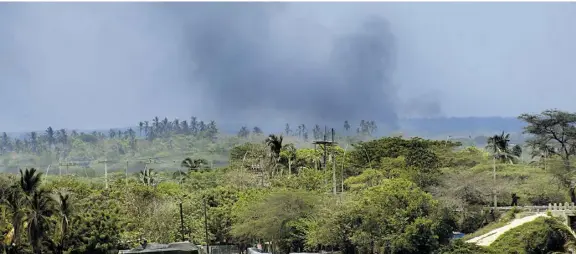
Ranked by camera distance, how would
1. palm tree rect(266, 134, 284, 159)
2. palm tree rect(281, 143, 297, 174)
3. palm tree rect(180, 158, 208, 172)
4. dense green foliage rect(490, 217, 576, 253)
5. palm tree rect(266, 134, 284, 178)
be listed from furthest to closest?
palm tree rect(180, 158, 208, 172), palm tree rect(281, 143, 297, 174), palm tree rect(266, 134, 284, 159), palm tree rect(266, 134, 284, 178), dense green foliage rect(490, 217, 576, 253)

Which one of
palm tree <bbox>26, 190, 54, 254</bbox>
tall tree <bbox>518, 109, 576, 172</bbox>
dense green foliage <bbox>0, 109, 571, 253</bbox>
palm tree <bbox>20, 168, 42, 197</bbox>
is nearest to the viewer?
palm tree <bbox>26, 190, 54, 254</bbox>

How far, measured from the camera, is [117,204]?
5691 cm

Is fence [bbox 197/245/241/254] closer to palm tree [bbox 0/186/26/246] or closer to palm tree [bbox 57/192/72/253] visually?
palm tree [bbox 57/192/72/253]

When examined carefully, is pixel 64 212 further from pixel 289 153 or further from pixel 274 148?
pixel 289 153

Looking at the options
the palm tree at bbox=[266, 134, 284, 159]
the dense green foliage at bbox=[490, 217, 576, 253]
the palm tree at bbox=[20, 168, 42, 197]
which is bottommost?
the dense green foliage at bbox=[490, 217, 576, 253]

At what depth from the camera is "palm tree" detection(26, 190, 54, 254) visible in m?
42.4

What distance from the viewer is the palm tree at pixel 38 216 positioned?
1671 inches

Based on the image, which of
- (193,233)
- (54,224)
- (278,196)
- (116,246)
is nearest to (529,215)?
(278,196)

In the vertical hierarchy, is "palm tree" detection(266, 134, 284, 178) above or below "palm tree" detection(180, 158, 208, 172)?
above

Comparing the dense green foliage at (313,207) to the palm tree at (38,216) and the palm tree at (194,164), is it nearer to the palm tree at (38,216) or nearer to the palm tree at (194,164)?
the palm tree at (38,216)

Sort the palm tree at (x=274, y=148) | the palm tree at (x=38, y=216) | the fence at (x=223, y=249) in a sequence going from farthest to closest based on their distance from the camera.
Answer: the palm tree at (x=274, y=148) < the fence at (x=223, y=249) < the palm tree at (x=38, y=216)

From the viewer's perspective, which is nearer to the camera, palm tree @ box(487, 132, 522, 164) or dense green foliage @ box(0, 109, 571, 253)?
dense green foliage @ box(0, 109, 571, 253)

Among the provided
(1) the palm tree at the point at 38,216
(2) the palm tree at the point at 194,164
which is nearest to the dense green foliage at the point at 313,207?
(1) the palm tree at the point at 38,216

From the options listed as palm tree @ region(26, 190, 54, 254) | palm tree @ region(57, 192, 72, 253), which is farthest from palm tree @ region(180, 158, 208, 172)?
palm tree @ region(26, 190, 54, 254)
